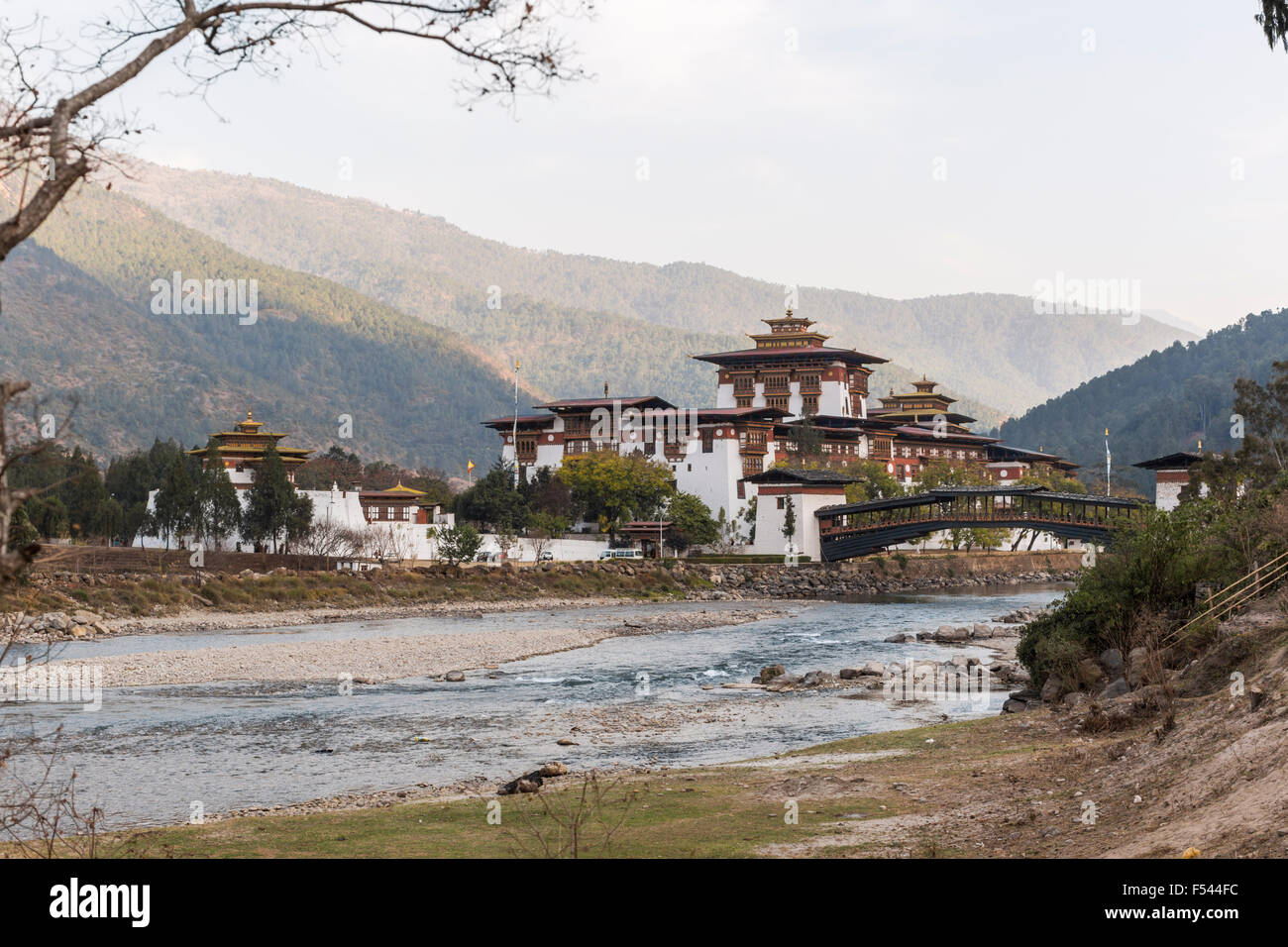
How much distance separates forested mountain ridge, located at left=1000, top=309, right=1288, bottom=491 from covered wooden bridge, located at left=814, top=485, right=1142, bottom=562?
6289 centimetres

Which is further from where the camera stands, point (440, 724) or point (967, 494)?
point (967, 494)

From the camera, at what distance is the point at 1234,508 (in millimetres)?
26359

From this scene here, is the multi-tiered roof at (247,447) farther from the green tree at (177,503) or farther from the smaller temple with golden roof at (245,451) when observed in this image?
the green tree at (177,503)

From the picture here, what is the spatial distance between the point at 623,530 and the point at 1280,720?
7795 cm

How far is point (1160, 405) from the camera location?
526ft

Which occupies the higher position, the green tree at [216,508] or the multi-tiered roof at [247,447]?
the multi-tiered roof at [247,447]

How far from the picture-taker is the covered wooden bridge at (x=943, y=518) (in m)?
76.3

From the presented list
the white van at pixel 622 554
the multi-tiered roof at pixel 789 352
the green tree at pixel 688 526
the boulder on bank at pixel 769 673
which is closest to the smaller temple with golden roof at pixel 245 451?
the white van at pixel 622 554

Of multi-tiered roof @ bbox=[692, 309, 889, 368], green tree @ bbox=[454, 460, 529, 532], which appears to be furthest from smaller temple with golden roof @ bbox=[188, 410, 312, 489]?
multi-tiered roof @ bbox=[692, 309, 889, 368]

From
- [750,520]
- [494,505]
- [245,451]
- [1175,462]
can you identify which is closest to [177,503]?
[245,451]

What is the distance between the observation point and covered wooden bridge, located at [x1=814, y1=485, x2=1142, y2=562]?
76.3 m

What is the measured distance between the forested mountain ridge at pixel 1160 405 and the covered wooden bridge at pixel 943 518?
206 ft

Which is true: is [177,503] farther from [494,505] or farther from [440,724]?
[440,724]

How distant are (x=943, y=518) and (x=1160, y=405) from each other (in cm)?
9202
